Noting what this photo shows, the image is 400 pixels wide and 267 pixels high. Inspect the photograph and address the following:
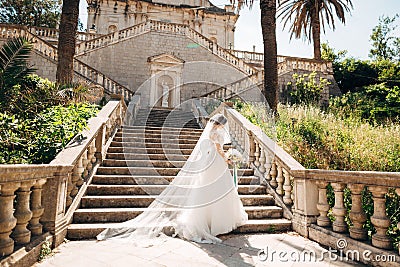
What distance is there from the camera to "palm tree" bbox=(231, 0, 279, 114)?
854 centimetres

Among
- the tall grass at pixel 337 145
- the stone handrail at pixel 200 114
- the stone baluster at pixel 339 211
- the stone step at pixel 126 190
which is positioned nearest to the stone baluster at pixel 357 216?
the stone baluster at pixel 339 211

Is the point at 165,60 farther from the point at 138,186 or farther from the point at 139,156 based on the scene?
the point at 138,186

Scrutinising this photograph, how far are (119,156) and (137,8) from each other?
2201 centimetres

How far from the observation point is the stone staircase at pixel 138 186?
4.07 meters

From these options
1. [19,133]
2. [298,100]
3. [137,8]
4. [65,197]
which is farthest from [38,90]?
[137,8]

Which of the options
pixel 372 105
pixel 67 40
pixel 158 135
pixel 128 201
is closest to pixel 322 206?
pixel 128 201

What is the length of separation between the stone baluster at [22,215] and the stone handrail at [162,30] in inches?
584

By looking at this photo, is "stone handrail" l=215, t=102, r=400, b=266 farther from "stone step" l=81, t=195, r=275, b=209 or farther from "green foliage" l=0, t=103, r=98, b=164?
"green foliage" l=0, t=103, r=98, b=164

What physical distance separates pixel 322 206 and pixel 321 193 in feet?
0.63

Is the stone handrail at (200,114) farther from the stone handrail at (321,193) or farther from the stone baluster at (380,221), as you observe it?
the stone baluster at (380,221)

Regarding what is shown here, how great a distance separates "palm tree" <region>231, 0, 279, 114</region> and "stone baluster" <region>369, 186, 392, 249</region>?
5.74 meters

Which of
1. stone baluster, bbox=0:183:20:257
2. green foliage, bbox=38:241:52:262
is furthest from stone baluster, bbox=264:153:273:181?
stone baluster, bbox=0:183:20:257

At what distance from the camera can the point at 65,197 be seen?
359 centimetres

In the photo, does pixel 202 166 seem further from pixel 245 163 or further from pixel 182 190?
pixel 245 163
